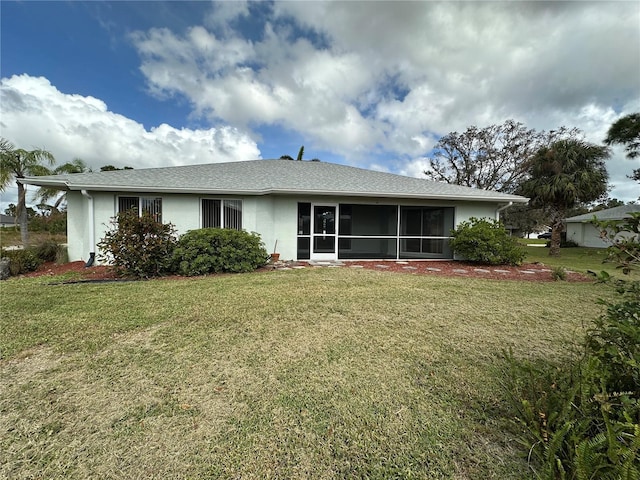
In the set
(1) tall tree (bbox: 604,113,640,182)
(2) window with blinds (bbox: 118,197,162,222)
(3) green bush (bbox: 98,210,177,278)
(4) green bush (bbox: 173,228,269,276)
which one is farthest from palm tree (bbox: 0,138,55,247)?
(1) tall tree (bbox: 604,113,640,182)

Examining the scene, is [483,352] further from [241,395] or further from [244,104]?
[244,104]

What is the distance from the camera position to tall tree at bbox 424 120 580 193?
76.8ft

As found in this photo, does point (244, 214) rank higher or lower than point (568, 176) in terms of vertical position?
lower

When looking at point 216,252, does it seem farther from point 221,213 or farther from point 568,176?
point 568,176

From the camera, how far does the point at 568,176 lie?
15.2 meters

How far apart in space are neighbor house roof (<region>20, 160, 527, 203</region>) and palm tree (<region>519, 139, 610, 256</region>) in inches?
265

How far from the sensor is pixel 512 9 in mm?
8602

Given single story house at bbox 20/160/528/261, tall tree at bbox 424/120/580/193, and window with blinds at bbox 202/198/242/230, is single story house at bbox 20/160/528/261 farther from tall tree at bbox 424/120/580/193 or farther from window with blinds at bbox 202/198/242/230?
tall tree at bbox 424/120/580/193

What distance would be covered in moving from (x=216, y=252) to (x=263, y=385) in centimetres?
617

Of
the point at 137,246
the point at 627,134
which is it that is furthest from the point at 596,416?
the point at 627,134

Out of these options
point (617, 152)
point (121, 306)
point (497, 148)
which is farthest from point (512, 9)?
point (497, 148)

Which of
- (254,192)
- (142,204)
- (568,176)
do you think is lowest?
(142,204)

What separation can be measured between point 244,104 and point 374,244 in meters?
10.7

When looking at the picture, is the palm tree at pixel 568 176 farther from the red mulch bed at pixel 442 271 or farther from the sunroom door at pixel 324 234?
the sunroom door at pixel 324 234
